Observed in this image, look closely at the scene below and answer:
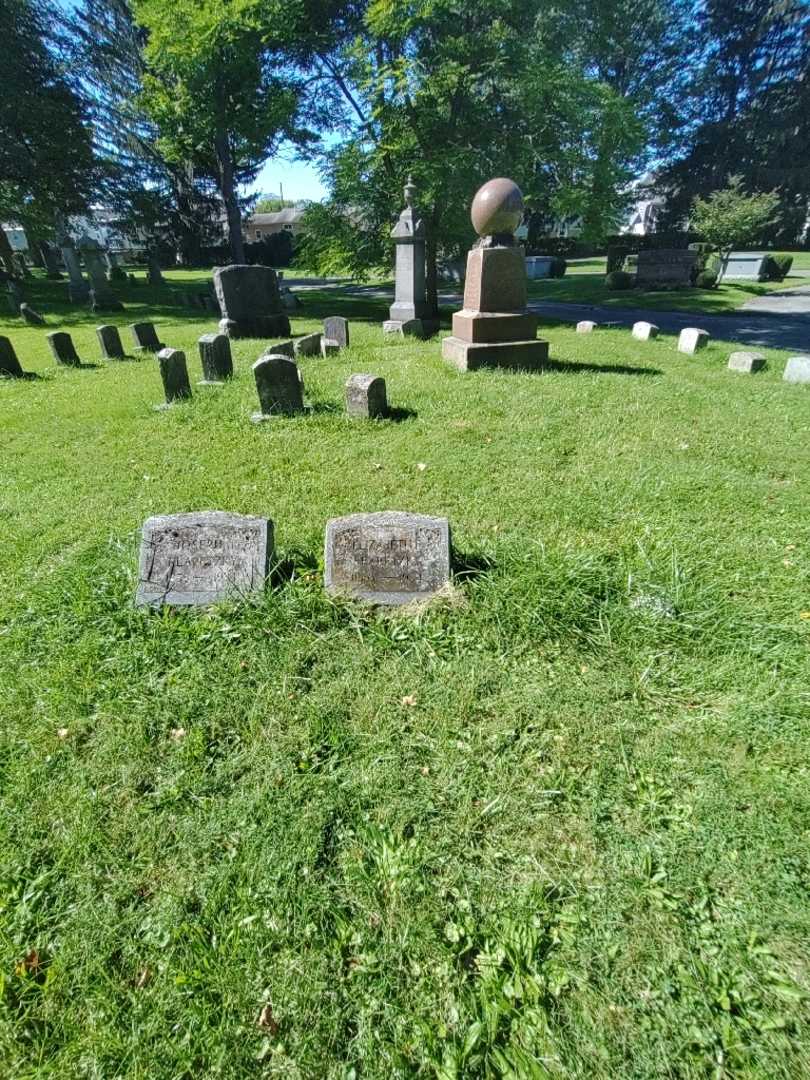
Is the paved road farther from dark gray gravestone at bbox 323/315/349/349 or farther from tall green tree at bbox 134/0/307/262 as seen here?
tall green tree at bbox 134/0/307/262

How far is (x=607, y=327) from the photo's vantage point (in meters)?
13.7

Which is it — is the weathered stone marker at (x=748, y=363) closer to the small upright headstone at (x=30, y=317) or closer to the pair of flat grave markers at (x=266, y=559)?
the pair of flat grave markers at (x=266, y=559)

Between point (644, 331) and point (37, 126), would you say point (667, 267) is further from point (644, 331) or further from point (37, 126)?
point (37, 126)

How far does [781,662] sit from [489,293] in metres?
6.74

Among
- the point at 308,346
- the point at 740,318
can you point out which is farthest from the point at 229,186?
the point at 740,318

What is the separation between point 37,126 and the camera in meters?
18.5

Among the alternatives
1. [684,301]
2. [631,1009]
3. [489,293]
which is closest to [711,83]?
[684,301]

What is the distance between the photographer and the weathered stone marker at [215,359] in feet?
25.3

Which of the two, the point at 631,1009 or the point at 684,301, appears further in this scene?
the point at 684,301

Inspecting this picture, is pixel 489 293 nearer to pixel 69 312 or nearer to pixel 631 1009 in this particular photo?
pixel 631 1009

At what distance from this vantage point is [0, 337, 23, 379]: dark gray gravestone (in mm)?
9056

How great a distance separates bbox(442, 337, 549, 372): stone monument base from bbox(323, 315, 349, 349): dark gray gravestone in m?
3.48

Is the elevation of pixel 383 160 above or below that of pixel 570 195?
above

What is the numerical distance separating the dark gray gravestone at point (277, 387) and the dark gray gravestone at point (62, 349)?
625 centimetres
